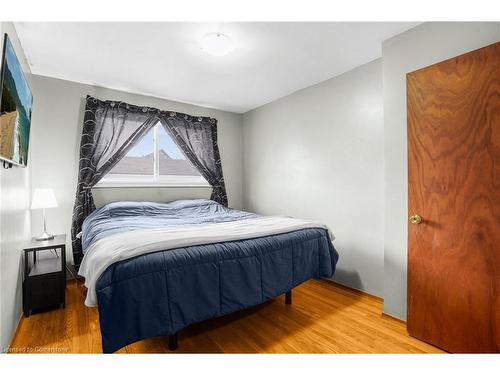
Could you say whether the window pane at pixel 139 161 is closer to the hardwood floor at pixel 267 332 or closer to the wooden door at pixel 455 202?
the hardwood floor at pixel 267 332

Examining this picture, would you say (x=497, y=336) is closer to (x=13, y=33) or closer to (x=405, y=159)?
(x=405, y=159)

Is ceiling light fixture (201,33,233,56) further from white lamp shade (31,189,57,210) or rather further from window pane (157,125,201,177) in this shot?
white lamp shade (31,189,57,210)

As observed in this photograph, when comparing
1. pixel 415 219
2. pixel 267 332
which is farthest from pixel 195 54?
pixel 267 332

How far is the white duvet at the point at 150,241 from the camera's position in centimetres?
143

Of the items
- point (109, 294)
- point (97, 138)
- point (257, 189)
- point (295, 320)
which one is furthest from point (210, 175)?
point (109, 294)

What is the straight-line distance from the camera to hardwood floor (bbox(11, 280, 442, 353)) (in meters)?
1.75

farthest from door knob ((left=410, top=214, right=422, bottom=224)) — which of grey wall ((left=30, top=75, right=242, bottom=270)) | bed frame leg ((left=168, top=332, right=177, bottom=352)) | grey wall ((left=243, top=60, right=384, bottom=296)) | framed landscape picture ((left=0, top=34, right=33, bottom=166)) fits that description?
grey wall ((left=30, top=75, right=242, bottom=270))

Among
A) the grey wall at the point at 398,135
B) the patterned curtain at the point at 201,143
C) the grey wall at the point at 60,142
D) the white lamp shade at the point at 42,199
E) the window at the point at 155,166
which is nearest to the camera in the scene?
the grey wall at the point at 398,135

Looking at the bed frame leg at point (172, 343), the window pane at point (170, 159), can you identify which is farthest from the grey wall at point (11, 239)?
the window pane at point (170, 159)

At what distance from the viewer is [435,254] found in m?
1.78

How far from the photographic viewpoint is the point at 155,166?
379 cm

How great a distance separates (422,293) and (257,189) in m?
2.76

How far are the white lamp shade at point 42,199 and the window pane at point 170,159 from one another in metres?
1.45

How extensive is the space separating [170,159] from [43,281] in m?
2.18
